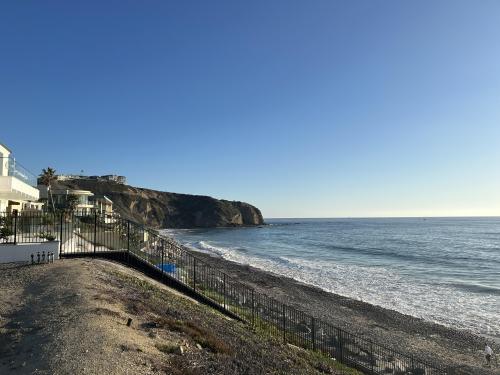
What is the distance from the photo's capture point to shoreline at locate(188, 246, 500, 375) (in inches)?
674

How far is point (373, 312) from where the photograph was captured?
24312mm

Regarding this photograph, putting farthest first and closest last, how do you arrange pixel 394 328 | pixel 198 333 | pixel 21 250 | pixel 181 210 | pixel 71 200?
pixel 181 210 → pixel 71 200 → pixel 394 328 → pixel 21 250 → pixel 198 333

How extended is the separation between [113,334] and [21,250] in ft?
30.1

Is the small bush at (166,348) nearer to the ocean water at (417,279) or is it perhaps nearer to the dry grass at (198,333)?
the dry grass at (198,333)

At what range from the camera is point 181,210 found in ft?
558

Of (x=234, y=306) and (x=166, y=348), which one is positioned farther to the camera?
(x=234, y=306)

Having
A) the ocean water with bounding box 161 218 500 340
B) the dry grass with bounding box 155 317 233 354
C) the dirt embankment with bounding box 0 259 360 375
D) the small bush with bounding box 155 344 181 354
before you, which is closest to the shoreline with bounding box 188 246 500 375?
the ocean water with bounding box 161 218 500 340

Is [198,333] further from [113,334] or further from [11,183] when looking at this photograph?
[11,183]

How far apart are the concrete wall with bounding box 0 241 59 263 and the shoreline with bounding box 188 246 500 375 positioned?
550 inches

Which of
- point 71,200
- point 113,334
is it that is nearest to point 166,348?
point 113,334

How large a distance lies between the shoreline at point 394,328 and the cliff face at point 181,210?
112369 mm

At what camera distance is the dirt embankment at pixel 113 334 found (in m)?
6.80

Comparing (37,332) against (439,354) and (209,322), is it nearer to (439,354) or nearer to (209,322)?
(209,322)

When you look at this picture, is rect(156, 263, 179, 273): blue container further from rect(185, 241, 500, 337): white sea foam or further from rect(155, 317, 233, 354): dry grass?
rect(185, 241, 500, 337): white sea foam
